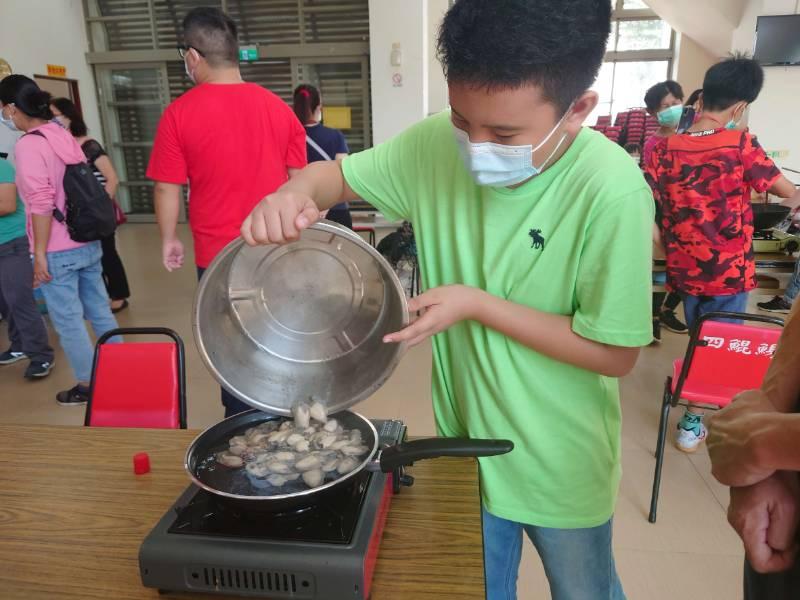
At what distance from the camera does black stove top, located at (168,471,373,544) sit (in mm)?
700

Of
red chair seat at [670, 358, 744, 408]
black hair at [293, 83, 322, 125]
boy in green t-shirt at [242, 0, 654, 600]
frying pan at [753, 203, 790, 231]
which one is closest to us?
boy in green t-shirt at [242, 0, 654, 600]

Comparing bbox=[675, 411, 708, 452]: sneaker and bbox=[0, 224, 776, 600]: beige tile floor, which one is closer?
bbox=[0, 224, 776, 600]: beige tile floor

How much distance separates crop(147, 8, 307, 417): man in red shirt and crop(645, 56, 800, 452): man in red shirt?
1597 mm

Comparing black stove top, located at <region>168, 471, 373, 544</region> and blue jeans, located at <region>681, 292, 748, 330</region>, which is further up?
black stove top, located at <region>168, 471, 373, 544</region>

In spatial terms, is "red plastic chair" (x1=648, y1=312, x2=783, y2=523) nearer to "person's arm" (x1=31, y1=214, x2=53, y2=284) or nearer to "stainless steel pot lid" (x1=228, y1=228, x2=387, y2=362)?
"stainless steel pot lid" (x1=228, y1=228, x2=387, y2=362)

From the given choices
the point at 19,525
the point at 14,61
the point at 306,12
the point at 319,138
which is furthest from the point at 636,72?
the point at 19,525

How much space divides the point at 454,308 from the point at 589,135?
0.34m

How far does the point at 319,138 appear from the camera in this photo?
3232 mm

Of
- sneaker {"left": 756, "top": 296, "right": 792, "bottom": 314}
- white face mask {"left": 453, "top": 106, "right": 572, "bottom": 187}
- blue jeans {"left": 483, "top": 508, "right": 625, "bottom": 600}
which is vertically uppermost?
white face mask {"left": 453, "top": 106, "right": 572, "bottom": 187}

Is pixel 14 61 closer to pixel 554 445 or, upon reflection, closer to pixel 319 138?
pixel 319 138

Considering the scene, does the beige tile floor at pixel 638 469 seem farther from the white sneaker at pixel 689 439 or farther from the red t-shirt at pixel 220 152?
the red t-shirt at pixel 220 152

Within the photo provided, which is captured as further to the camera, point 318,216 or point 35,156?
point 35,156

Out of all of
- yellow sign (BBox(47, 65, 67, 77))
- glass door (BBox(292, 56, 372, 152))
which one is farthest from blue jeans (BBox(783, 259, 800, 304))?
yellow sign (BBox(47, 65, 67, 77))

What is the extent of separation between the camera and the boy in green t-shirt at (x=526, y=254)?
27.4 inches
